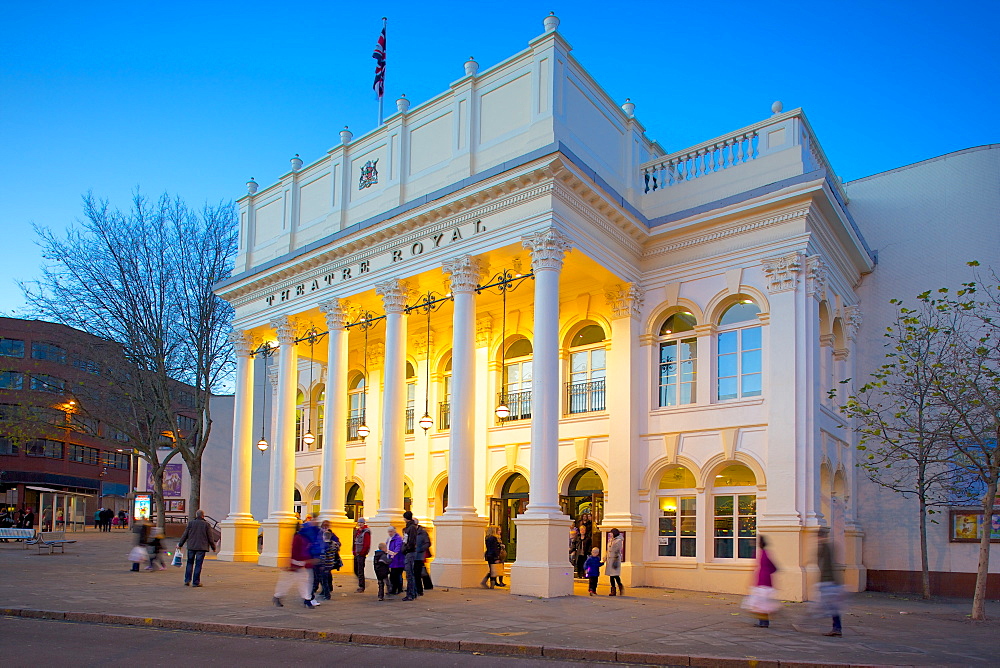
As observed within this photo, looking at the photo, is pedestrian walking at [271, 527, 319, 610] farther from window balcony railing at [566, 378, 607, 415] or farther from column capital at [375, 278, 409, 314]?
window balcony railing at [566, 378, 607, 415]

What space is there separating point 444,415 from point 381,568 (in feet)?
31.9

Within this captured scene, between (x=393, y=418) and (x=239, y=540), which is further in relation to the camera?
(x=239, y=540)

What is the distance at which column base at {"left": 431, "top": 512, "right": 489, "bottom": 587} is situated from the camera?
61.3 ft

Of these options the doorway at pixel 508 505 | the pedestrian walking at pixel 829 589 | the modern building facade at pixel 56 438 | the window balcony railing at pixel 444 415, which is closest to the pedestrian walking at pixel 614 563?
the doorway at pixel 508 505

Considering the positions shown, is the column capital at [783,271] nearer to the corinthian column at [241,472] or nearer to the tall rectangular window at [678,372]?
the tall rectangular window at [678,372]

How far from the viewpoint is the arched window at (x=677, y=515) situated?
20.2 m

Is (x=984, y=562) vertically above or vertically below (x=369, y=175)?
below

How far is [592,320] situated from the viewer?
22734 mm

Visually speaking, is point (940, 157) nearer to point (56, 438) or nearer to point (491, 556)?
point (491, 556)

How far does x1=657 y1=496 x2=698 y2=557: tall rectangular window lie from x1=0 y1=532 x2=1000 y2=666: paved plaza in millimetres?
1223

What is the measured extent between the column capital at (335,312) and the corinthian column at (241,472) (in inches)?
203

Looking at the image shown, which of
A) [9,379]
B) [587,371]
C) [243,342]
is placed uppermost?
[9,379]

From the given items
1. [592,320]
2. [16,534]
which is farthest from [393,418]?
[16,534]

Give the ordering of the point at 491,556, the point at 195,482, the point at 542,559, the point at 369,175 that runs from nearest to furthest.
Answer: the point at 542,559, the point at 491,556, the point at 369,175, the point at 195,482
